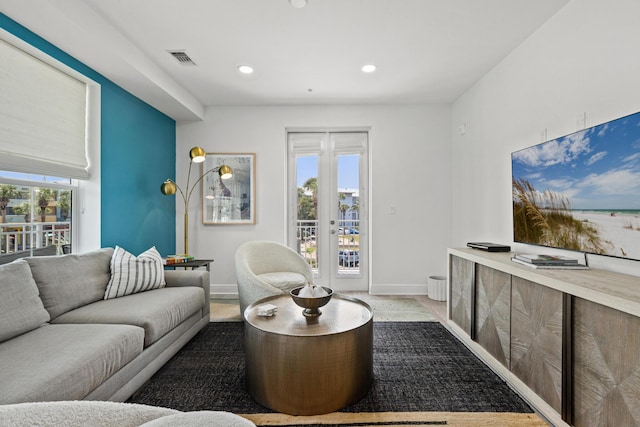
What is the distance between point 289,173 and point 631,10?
11.5ft

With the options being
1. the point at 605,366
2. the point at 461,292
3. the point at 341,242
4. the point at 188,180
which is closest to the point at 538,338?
the point at 605,366

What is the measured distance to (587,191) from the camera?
1.89 m

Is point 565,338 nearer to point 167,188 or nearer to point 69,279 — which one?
point 69,279

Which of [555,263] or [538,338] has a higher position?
[555,263]

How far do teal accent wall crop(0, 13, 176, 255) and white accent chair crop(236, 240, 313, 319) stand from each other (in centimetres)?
120

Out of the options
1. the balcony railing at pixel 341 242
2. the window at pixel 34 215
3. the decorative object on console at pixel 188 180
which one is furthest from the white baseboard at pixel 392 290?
the window at pixel 34 215

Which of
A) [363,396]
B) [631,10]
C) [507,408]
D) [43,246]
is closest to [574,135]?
[631,10]

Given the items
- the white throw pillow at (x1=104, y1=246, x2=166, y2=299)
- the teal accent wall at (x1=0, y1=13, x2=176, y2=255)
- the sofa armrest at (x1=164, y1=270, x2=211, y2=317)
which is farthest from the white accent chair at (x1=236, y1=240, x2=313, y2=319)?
the teal accent wall at (x1=0, y1=13, x2=176, y2=255)

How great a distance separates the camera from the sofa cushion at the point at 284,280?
3.08 meters

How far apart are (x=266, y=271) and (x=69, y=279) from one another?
1.75 metres

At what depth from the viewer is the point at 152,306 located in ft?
7.21

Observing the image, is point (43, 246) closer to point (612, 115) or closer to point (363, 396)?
point (363, 396)

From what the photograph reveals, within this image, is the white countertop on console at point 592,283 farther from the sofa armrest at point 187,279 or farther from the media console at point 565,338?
the sofa armrest at point 187,279

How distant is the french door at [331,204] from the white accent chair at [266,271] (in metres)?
0.91
